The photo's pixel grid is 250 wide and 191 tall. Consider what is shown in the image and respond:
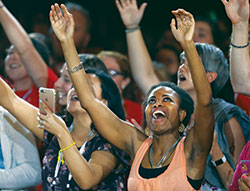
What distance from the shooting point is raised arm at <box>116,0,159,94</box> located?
4445mm

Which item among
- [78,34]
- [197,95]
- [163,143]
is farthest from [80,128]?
[78,34]

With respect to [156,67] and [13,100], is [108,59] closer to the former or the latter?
[156,67]

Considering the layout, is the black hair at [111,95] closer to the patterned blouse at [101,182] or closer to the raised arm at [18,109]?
the patterned blouse at [101,182]

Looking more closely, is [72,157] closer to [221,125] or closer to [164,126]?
[164,126]

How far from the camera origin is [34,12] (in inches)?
257

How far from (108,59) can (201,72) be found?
1.93 m

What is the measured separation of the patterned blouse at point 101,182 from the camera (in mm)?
3617

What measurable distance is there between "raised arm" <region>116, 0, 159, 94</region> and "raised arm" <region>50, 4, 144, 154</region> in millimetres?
893

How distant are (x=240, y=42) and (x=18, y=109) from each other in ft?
4.47

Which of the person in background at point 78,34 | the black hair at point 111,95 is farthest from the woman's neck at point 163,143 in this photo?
the person in background at point 78,34

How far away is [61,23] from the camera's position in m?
3.42

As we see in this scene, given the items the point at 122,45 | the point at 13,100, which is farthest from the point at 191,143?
the point at 122,45

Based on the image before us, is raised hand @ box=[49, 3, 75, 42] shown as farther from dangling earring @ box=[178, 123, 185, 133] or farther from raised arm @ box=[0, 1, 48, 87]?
raised arm @ box=[0, 1, 48, 87]

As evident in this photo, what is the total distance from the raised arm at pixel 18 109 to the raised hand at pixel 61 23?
22.8 inches
